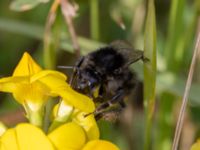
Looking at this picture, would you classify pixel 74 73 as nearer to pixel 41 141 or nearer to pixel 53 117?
pixel 53 117

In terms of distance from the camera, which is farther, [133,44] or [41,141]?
[133,44]

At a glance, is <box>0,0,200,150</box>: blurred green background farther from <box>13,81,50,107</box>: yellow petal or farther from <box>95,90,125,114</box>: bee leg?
<box>13,81,50,107</box>: yellow petal

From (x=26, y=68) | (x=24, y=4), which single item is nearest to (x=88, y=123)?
(x=26, y=68)

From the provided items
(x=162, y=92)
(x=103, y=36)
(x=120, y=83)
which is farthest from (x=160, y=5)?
(x=120, y=83)

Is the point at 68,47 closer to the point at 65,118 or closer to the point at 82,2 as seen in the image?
the point at 82,2

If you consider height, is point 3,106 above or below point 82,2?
below

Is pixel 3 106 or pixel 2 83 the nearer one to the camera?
pixel 2 83

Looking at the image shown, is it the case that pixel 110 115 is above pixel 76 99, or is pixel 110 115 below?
below
